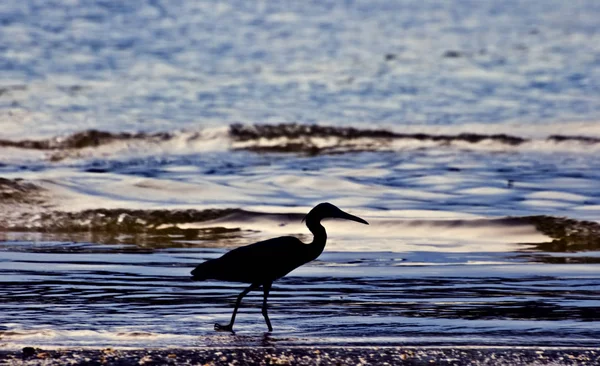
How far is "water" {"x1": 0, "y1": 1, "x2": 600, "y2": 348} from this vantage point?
742 cm

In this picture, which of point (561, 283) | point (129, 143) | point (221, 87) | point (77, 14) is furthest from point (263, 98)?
point (561, 283)

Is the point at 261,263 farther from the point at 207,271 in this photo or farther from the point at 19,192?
the point at 19,192

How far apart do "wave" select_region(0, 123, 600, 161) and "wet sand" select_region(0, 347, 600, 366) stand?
12.1m

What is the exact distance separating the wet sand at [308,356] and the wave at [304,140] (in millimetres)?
12096

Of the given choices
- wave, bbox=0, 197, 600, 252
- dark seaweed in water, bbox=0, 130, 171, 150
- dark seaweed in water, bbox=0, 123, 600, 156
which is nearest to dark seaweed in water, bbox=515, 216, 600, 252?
wave, bbox=0, 197, 600, 252

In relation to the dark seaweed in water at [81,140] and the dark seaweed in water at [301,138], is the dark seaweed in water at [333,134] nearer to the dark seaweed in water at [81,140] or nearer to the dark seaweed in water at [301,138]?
the dark seaweed in water at [301,138]

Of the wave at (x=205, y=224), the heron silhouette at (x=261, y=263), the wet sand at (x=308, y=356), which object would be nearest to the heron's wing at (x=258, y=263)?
the heron silhouette at (x=261, y=263)

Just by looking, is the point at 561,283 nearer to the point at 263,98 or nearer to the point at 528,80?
the point at 263,98

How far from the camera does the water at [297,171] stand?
7.42 metres

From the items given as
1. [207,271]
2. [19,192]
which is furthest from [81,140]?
[207,271]

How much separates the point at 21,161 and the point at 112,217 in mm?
4975

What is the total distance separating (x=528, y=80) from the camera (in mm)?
25781

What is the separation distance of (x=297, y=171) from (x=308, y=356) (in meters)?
9.60

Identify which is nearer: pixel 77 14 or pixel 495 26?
pixel 77 14
